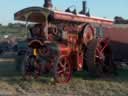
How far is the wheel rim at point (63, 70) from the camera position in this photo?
12562 millimetres

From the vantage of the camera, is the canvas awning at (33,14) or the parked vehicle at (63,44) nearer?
the parked vehicle at (63,44)

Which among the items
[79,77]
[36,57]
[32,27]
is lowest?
[79,77]

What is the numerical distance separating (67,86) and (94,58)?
1.94 metres

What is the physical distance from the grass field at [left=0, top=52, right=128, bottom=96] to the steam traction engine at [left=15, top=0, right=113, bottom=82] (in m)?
0.40

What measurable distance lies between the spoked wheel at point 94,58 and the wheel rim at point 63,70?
0.90 m

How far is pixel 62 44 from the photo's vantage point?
13055 mm

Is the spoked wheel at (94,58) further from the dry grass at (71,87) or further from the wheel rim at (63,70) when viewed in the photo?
the wheel rim at (63,70)

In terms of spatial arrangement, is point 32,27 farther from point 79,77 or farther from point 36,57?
point 79,77

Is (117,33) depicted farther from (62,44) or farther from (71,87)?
(71,87)

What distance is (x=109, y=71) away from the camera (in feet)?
48.1

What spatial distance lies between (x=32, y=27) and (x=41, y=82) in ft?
6.92

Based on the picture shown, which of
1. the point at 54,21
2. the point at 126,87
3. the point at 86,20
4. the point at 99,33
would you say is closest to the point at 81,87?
the point at 126,87

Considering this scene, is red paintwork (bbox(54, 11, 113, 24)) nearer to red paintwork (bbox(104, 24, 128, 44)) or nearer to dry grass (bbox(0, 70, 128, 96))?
red paintwork (bbox(104, 24, 128, 44))

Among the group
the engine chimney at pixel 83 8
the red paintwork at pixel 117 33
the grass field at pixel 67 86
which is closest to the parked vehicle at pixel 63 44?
the grass field at pixel 67 86
